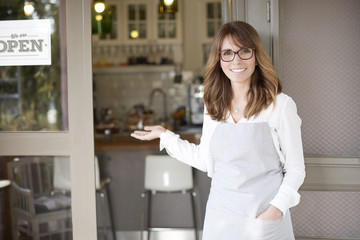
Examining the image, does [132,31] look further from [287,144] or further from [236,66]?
[287,144]

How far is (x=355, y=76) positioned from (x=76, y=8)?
4.68 ft

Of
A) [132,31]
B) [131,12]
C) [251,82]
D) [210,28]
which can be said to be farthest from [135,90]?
[251,82]

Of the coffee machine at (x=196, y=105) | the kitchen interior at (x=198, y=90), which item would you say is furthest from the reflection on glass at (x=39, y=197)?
the coffee machine at (x=196, y=105)

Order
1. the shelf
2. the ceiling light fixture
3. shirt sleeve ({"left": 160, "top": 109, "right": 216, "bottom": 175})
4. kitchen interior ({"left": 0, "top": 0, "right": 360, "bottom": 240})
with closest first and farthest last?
1. shirt sleeve ({"left": 160, "top": 109, "right": 216, "bottom": 175})
2. kitchen interior ({"left": 0, "top": 0, "right": 360, "bottom": 240})
3. the ceiling light fixture
4. the shelf

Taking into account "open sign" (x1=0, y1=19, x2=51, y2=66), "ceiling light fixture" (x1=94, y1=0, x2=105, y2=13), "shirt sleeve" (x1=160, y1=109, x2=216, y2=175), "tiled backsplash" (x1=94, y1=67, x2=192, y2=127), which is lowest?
"shirt sleeve" (x1=160, y1=109, x2=216, y2=175)

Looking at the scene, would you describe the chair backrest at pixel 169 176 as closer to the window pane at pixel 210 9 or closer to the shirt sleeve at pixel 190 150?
the shirt sleeve at pixel 190 150

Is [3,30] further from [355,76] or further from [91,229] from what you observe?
[355,76]

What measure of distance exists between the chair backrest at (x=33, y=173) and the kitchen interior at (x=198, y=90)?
296 mm

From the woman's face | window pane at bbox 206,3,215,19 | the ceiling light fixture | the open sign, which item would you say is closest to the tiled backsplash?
window pane at bbox 206,3,215,19

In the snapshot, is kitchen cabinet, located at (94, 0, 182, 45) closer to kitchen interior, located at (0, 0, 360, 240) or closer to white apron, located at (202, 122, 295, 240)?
kitchen interior, located at (0, 0, 360, 240)

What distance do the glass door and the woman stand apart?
27.7 inches

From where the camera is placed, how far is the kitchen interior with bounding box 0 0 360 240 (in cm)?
208

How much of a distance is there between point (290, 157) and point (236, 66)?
427mm

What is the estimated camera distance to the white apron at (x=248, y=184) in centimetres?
169
